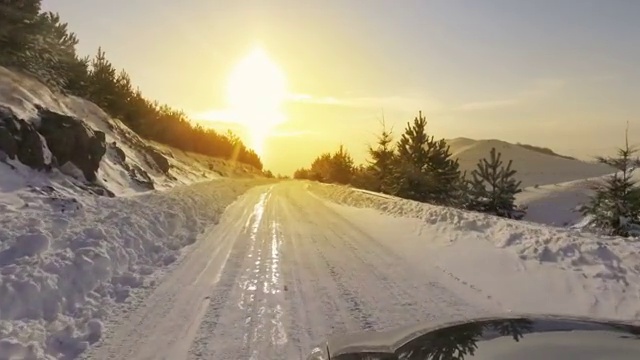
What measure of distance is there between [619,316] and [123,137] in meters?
24.3

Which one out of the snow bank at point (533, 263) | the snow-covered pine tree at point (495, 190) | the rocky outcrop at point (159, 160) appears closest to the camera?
the snow bank at point (533, 263)

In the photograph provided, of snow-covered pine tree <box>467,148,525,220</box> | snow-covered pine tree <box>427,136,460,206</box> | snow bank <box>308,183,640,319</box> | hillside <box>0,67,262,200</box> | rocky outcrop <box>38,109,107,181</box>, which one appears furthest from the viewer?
snow-covered pine tree <box>427,136,460,206</box>

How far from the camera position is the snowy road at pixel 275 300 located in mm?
4820

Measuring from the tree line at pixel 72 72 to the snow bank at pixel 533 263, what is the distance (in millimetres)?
15340

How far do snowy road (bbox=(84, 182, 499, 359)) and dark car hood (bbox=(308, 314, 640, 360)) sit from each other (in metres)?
1.20

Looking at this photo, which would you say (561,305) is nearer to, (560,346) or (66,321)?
(560,346)

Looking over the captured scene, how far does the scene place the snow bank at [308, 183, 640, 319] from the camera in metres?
6.60

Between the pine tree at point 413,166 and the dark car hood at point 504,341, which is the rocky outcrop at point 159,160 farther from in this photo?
the dark car hood at point 504,341

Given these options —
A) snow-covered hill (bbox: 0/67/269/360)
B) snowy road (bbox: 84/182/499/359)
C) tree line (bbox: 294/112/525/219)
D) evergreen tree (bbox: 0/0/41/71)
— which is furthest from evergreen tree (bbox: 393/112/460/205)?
evergreen tree (bbox: 0/0/41/71)

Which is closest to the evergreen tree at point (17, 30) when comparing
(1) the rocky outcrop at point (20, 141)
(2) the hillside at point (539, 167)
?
(1) the rocky outcrop at point (20, 141)

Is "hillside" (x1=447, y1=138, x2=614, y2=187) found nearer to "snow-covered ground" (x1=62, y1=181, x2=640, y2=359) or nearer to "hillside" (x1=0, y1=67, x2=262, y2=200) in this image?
"hillside" (x1=0, y1=67, x2=262, y2=200)

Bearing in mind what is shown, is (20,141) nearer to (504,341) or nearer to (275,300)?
(275,300)

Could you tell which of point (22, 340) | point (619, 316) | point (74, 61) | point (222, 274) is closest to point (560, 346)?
point (619, 316)

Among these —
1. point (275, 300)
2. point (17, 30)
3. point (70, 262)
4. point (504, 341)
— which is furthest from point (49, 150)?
point (504, 341)
